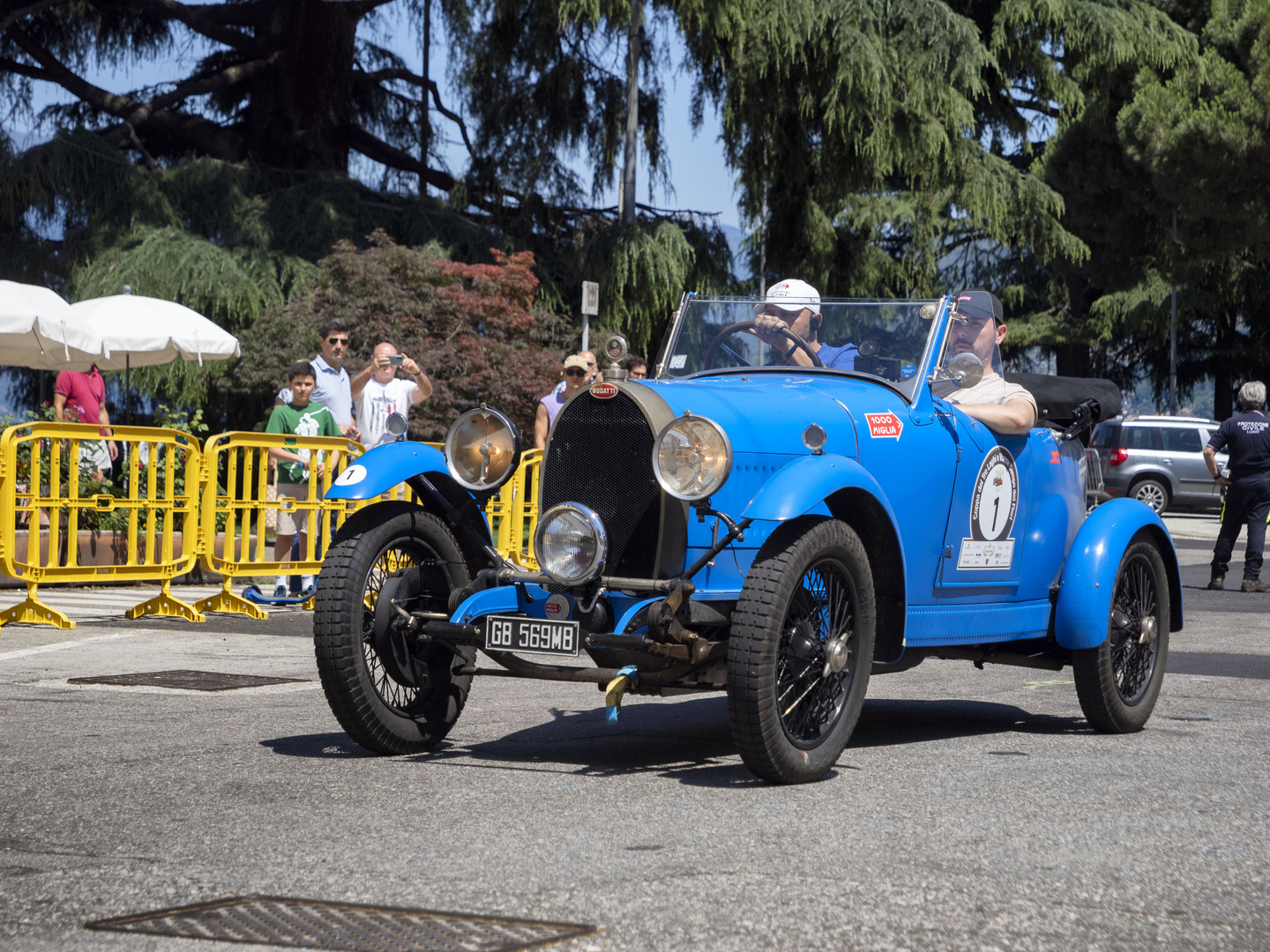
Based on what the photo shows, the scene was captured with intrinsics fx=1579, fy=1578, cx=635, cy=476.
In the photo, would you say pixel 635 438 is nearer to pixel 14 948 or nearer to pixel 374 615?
pixel 374 615

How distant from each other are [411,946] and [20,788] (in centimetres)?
229

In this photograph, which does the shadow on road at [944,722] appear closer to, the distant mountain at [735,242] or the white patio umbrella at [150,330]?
the white patio umbrella at [150,330]

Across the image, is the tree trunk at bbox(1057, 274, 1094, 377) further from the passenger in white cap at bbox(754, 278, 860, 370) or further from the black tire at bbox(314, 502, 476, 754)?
the black tire at bbox(314, 502, 476, 754)

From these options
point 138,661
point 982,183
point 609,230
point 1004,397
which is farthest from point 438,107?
point 1004,397

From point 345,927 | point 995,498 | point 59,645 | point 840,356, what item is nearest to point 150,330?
point 59,645

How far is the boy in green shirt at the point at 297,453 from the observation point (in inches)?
476

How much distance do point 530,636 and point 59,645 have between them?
5147 millimetres

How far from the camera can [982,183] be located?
25.7 m

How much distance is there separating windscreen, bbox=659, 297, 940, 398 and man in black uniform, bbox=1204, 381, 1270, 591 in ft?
33.8

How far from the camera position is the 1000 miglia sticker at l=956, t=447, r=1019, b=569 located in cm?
661

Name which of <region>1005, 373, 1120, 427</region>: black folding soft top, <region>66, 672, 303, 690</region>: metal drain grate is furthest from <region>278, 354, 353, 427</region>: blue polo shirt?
<region>1005, 373, 1120, 427</region>: black folding soft top

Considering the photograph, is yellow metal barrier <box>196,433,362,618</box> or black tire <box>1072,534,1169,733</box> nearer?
black tire <box>1072,534,1169,733</box>

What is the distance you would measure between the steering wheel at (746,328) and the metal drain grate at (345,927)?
12.2 feet

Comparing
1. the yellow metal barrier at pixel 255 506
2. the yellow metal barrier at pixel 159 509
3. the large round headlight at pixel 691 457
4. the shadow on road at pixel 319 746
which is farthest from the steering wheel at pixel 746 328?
the yellow metal barrier at pixel 255 506
